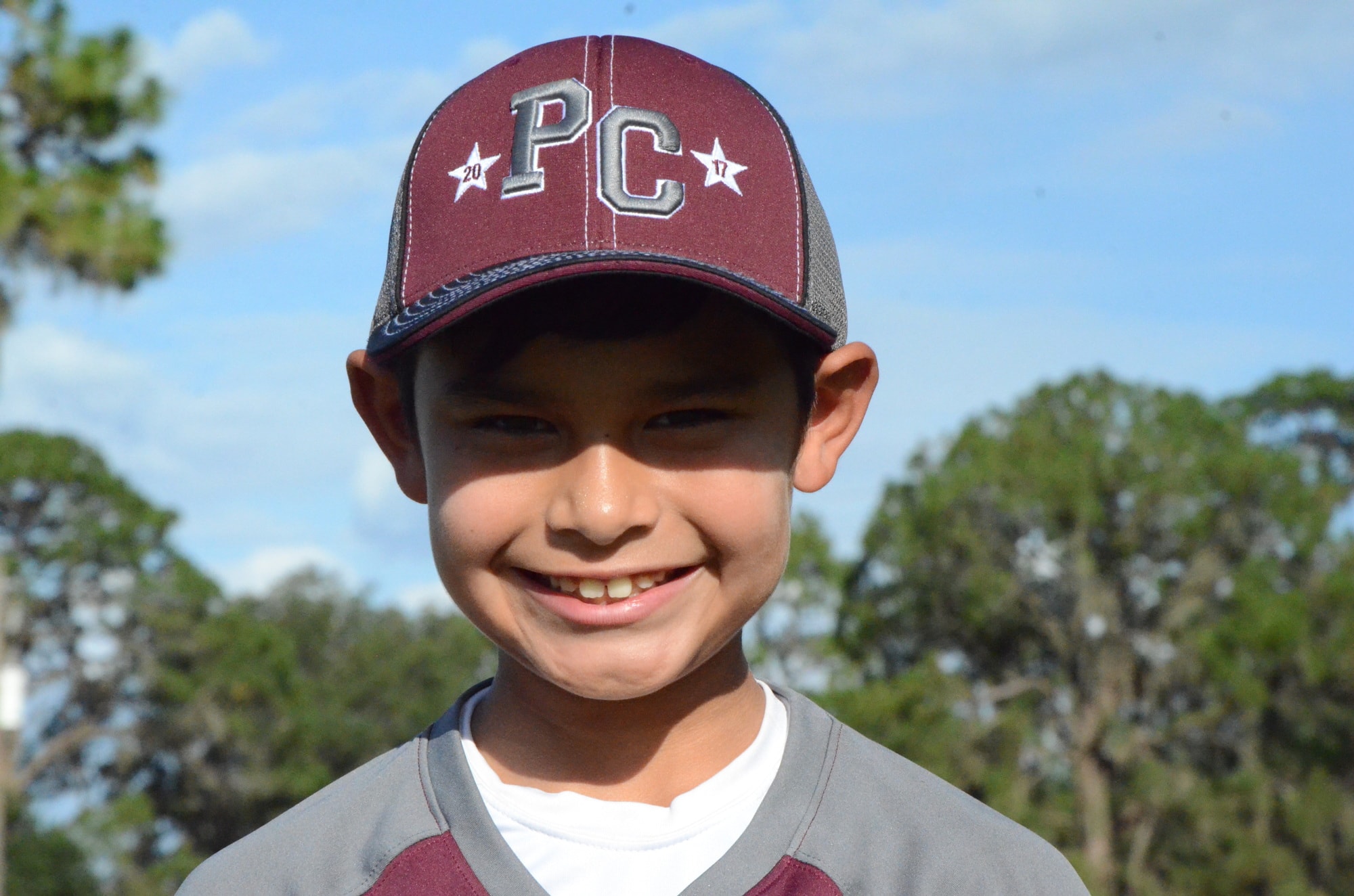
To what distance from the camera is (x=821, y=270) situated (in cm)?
200

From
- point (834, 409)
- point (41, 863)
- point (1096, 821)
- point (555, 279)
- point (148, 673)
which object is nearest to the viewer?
point (555, 279)

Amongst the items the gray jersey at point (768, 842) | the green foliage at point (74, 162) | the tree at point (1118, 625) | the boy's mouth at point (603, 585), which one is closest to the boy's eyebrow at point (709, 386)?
the boy's mouth at point (603, 585)

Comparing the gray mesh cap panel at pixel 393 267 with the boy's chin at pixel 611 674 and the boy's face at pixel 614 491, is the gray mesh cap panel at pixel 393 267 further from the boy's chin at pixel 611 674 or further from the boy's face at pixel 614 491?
the boy's chin at pixel 611 674

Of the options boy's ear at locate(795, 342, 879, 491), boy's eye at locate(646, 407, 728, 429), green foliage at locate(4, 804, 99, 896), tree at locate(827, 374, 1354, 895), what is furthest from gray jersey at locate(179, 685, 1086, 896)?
green foliage at locate(4, 804, 99, 896)

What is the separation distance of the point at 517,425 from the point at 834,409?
A: 43cm

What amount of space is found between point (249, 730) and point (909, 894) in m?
28.0

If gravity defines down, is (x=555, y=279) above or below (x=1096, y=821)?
above

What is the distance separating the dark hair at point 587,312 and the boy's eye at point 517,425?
6cm

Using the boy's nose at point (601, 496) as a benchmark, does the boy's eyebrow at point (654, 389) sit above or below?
above

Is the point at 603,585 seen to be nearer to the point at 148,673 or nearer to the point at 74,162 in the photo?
the point at 74,162

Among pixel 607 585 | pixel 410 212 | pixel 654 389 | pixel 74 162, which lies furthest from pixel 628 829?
pixel 74 162

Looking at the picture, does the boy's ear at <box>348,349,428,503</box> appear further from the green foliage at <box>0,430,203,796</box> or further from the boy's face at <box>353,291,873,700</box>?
the green foliage at <box>0,430,203,796</box>

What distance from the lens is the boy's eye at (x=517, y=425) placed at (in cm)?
190

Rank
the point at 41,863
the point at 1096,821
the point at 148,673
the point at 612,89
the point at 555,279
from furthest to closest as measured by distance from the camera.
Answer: the point at 148,673 < the point at 1096,821 < the point at 41,863 < the point at 612,89 < the point at 555,279
